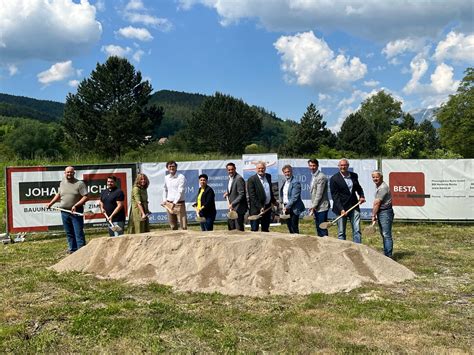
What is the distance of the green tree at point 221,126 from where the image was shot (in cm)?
7988

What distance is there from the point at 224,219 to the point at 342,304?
8898 millimetres

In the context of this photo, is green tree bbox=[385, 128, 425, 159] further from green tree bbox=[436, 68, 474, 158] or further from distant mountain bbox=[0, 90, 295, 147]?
distant mountain bbox=[0, 90, 295, 147]

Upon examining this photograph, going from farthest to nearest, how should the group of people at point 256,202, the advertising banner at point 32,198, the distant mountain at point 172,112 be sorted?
the distant mountain at point 172,112 < the advertising banner at point 32,198 < the group of people at point 256,202

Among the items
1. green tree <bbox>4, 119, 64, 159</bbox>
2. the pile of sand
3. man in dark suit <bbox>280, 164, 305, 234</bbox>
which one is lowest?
the pile of sand

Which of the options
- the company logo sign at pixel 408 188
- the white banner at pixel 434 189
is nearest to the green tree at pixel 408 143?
the white banner at pixel 434 189

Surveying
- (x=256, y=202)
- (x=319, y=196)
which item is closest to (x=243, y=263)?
(x=256, y=202)

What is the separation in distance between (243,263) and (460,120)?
49865 millimetres

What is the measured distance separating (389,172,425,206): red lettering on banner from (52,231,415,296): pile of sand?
711cm

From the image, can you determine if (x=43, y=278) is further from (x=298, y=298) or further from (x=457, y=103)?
(x=457, y=103)

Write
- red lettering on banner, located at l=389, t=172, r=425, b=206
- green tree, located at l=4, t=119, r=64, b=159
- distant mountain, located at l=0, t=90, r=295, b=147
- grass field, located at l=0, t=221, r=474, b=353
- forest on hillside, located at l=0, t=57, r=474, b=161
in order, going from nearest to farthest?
grass field, located at l=0, t=221, r=474, b=353
red lettering on banner, located at l=389, t=172, r=425, b=206
forest on hillside, located at l=0, t=57, r=474, b=161
green tree, located at l=4, t=119, r=64, b=159
distant mountain, located at l=0, t=90, r=295, b=147

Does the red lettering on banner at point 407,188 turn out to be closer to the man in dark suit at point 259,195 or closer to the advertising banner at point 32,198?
the man in dark suit at point 259,195

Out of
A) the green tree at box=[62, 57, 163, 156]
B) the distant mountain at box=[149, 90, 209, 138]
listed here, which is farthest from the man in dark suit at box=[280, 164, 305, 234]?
the distant mountain at box=[149, 90, 209, 138]

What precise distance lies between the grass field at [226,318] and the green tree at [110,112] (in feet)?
166

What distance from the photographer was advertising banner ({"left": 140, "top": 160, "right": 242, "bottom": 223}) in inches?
567
